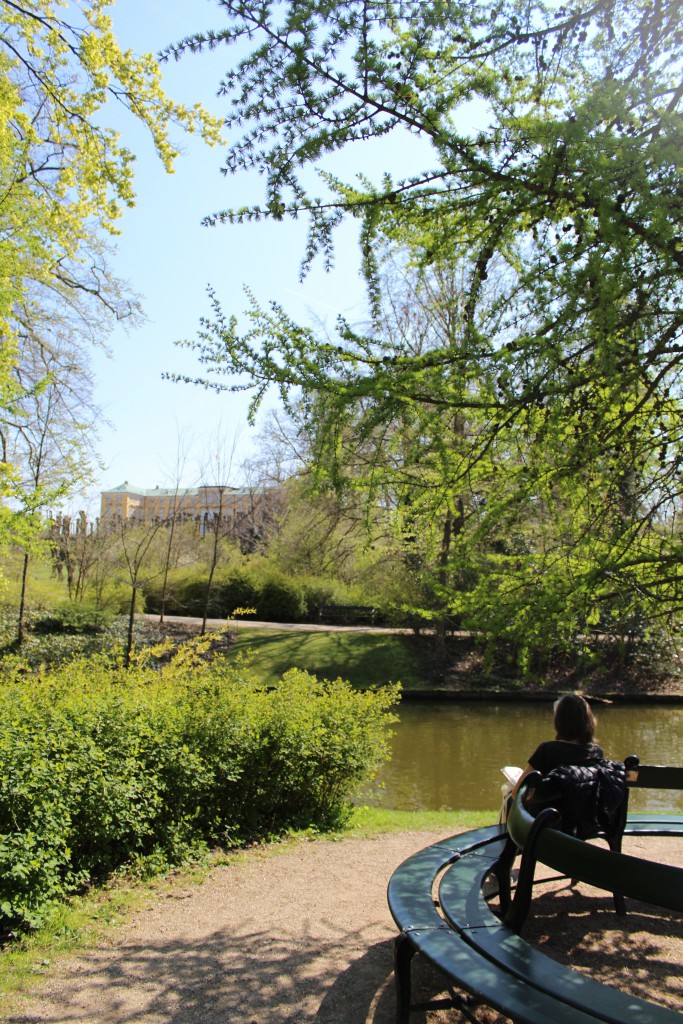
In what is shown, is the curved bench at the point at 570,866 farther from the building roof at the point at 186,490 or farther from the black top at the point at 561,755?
the building roof at the point at 186,490

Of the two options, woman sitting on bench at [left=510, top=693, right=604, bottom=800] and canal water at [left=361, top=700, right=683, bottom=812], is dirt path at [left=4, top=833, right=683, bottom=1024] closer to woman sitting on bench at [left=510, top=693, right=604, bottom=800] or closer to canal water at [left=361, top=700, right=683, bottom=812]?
woman sitting on bench at [left=510, top=693, right=604, bottom=800]

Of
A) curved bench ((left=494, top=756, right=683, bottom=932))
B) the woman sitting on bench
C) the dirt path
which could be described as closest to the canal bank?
the dirt path

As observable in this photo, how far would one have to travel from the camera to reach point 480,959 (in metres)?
2.50

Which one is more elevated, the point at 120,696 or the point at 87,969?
the point at 120,696

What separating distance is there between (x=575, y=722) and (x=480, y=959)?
59.7 inches

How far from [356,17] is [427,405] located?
1.64 metres

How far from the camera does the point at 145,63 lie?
23.7 ft

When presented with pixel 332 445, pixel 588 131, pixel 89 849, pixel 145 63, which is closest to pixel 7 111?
pixel 145 63

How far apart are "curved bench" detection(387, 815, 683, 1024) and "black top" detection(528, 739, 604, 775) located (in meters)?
0.52

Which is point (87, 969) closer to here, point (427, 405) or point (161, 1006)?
point (161, 1006)

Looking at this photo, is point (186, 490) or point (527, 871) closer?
point (527, 871)

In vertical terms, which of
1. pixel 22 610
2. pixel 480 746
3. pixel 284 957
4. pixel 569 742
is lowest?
pixel 480 746

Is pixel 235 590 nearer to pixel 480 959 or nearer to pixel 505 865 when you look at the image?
pixel 505 865

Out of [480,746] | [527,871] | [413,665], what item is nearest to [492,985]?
[527,871]
